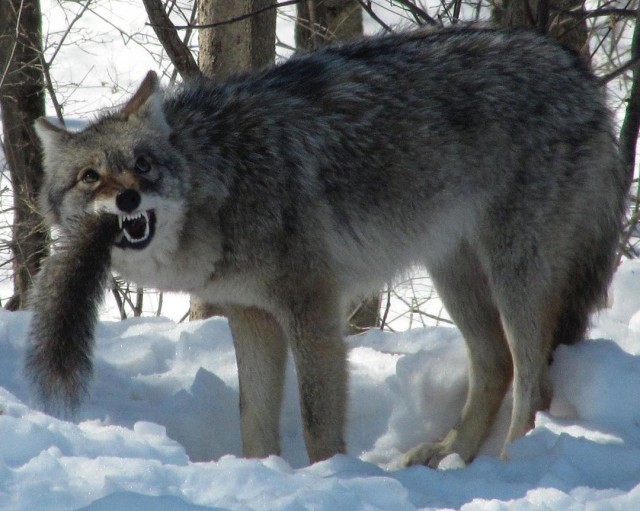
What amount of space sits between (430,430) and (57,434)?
2.33 meters

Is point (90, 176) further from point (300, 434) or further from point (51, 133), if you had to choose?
point (300, 434)

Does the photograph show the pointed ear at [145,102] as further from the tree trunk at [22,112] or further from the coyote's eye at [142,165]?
the tree trunk at [22,112]

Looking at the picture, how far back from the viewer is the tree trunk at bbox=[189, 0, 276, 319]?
20.0ft

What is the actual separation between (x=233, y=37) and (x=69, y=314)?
294 cm

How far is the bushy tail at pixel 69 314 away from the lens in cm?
367

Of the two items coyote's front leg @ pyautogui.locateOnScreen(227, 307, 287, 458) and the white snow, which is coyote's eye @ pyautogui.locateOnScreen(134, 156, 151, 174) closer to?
coyote's front leg @ pyautogui.locateOnScreen(227, 307, 287, 458)

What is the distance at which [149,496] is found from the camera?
298cm

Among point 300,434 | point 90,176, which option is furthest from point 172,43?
point 300,434

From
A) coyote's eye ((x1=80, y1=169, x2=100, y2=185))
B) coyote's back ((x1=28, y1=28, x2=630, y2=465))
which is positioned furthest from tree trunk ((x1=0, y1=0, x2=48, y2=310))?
coyote's eye ((x1=80, y1=169, x2=100, y2=185))

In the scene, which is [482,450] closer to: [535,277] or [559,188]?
[535,277]

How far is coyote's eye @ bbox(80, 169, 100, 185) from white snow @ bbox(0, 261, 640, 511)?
958mm

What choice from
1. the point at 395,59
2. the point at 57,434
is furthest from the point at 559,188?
the point at 57,434

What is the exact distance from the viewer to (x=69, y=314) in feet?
12.3

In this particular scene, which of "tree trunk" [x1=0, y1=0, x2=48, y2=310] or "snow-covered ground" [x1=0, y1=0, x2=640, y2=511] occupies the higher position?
"tree trunk" [x1=0, y1=0, x2=48, y2=310]
